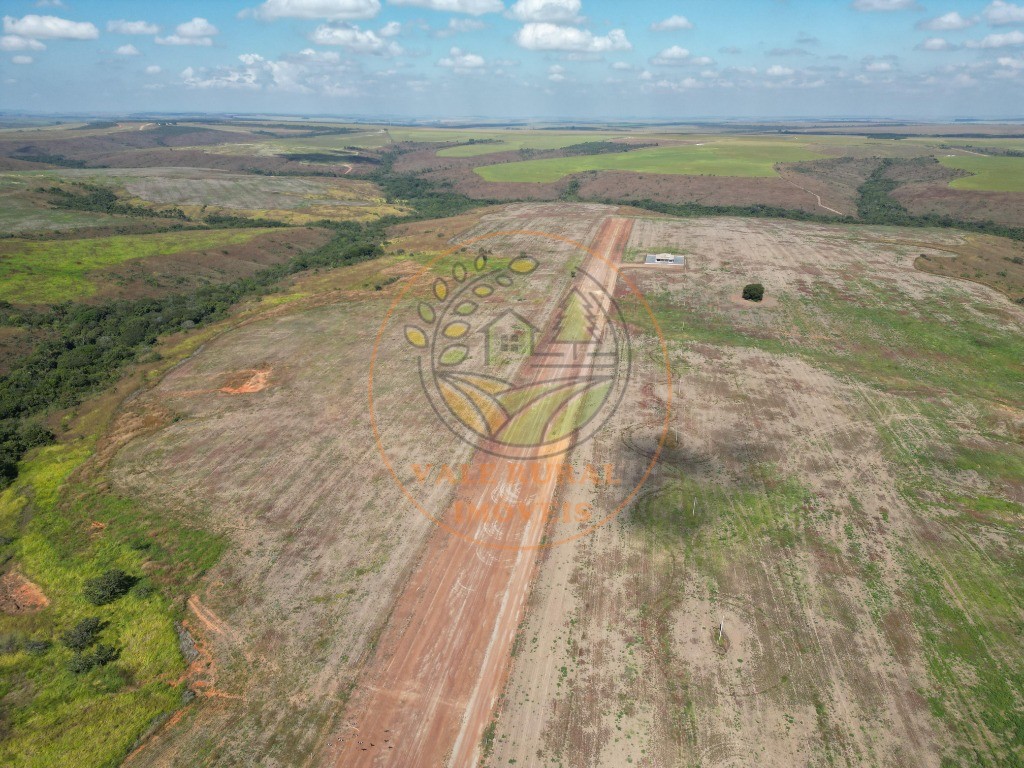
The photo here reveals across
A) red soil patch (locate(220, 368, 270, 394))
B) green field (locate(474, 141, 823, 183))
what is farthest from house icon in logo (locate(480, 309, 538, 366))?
green field (locate(474, 141, 823, 183))

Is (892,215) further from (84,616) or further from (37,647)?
(37,647)

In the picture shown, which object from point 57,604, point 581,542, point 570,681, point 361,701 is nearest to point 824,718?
point 570,681

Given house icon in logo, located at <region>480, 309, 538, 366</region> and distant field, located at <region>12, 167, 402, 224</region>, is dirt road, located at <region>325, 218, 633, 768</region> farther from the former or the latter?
distant field, located at <region>12, 167, 402, 224</region>

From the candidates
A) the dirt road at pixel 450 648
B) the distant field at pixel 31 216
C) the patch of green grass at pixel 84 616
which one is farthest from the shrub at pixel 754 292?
the distant field at pixel 31 216

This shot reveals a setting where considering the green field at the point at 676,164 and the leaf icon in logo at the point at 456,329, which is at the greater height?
the green field at the point at 676,164

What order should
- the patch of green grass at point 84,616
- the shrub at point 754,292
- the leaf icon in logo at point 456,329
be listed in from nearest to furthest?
1. the patch of green grass at point 84,616
2. the leaf icon in logo at point 456,329
3. the shrub at point 754,292

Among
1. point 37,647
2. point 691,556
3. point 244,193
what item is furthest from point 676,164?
point 37,647

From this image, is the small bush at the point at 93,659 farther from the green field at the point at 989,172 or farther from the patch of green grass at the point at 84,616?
the green field at the point at 989,172
